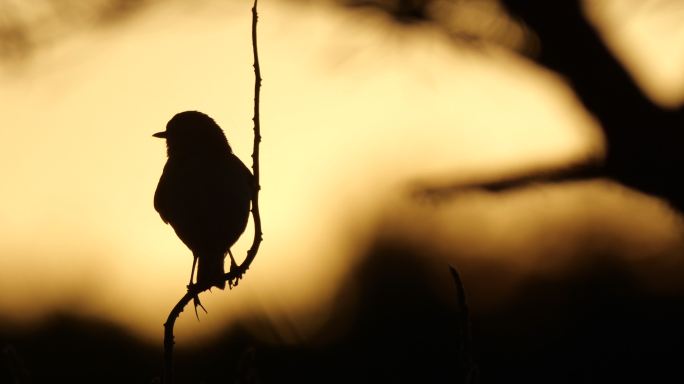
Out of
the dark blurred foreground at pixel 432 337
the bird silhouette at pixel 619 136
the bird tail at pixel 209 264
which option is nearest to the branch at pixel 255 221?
the bird silhouette at pixel 619 136

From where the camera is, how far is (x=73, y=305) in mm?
34594

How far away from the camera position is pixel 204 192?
6.56 metres

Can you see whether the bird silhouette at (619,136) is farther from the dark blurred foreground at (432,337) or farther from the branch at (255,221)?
the dark blurred foreground at (432,337)

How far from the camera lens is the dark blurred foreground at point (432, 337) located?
21.7 meters

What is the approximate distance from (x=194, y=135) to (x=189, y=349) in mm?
22148

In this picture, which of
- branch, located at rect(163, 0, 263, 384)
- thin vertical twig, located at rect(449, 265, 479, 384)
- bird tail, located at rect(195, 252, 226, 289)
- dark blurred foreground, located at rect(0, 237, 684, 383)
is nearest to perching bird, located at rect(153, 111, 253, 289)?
bird tail, located at rect(195, 252, 226, 289)

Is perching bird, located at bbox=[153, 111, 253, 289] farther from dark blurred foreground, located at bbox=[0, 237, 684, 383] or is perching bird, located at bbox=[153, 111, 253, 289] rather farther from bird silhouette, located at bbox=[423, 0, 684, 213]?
dark blurred foreground, located at bbox=[0, 237, 684, 383]

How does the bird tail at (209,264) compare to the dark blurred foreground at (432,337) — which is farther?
the dark blurred foreground at (432,337)

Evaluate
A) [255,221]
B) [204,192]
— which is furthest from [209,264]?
[255,221]

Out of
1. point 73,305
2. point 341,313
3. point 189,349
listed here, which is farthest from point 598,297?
point 73,305

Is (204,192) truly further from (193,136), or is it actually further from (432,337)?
(432,337)

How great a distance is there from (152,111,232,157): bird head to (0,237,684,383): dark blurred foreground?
12431 mm

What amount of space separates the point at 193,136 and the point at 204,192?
564 mm

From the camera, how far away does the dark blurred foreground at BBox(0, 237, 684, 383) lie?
21.7 m
